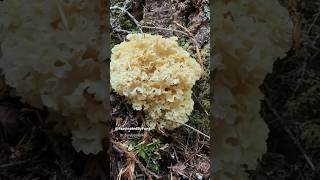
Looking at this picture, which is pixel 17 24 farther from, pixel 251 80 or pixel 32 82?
pixel 251 80

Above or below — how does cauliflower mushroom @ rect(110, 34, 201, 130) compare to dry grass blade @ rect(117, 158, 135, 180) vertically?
above

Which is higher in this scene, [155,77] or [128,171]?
[155,77]

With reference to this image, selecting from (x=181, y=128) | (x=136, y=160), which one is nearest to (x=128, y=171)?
(x=136, y=160)

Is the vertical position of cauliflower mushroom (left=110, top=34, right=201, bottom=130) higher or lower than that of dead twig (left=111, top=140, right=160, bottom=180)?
higher

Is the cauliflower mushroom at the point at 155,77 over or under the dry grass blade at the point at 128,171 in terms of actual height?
over

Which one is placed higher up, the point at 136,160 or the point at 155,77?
the point at 155,77

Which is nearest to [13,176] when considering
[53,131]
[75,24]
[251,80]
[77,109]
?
[53,131]

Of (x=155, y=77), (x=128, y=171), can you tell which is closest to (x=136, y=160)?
(x=128, y=171)

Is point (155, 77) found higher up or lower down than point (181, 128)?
higher up

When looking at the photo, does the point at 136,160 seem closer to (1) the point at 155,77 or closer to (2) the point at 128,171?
(2) the point at 128,171

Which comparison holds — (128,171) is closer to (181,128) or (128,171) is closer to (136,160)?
(136,160)

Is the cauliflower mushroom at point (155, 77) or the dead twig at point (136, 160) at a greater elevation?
the cauliflower mushroom at point (155, 77)
